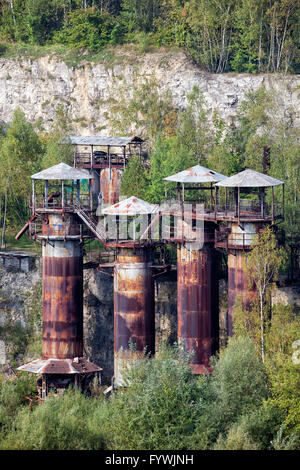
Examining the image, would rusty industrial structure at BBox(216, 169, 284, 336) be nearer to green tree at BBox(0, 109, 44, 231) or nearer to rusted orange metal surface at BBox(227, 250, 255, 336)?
rusted orange metal surface at BBox(227, 250, 255, 336)

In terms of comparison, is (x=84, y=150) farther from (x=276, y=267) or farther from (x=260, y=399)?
(x=260, y=399)

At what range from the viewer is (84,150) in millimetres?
101562

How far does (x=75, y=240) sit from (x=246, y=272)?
11689 millimetres

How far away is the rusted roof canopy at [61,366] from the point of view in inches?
2810

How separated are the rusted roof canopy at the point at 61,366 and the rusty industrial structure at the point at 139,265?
62mm

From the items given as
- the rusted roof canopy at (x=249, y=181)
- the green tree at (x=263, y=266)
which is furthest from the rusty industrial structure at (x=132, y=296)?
the green tree at (x=263, y=266)

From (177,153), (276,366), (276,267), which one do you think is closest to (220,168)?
(177,153)

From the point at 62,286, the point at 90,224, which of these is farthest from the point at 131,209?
the point at 62,286

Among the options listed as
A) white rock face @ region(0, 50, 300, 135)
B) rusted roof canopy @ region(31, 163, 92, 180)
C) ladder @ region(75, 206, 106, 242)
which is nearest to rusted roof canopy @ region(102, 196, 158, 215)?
ladder @ region(75, 206, 106, 242)

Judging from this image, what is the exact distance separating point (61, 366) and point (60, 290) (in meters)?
4.79

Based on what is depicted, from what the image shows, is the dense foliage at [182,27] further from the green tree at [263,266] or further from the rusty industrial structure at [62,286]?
the green tree at [263,266]

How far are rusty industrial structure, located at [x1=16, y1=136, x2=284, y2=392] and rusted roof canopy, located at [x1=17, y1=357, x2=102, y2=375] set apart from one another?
0.20 ft

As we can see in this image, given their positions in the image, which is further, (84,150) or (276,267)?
(84,150)

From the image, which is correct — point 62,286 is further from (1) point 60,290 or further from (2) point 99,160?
(2) point 99,160
